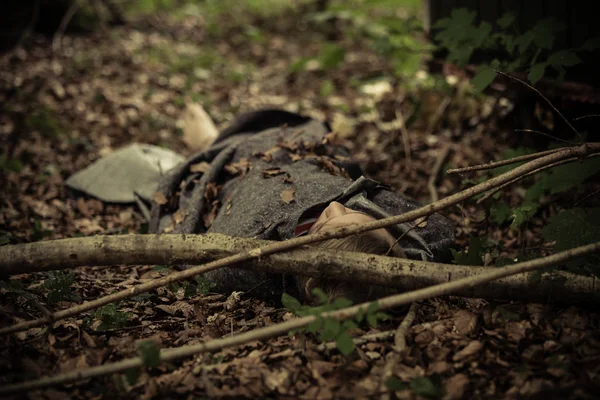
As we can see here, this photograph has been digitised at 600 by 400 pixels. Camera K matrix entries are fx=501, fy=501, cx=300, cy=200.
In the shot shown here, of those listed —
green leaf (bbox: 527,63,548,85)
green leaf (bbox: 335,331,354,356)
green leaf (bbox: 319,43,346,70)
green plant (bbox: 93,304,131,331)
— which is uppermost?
green leaf (bbox: 527,63,548,85)

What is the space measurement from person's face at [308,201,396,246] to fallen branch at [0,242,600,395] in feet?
1.52

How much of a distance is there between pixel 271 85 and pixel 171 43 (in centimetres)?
217

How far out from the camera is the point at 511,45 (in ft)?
11.1

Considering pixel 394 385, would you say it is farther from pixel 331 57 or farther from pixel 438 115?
pixel 331 57

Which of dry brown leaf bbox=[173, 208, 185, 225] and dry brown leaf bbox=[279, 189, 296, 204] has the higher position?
dry brown leaf bbox=[279, 189, 296, 204]

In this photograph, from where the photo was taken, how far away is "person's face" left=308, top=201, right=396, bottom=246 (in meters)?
2.53

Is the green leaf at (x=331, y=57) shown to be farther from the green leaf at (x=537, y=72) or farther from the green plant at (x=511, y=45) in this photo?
the green leaf at (x=537, y=72)

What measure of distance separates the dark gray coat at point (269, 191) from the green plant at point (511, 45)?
1042 millimetres

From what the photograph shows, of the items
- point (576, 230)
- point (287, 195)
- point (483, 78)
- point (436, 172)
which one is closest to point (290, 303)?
point (287, 195)

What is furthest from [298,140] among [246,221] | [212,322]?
[212,322]

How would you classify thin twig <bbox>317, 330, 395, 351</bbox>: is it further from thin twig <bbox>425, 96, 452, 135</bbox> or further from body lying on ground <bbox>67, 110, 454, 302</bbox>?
thin twig <bbox>425, 96, 452, 135</bbox>

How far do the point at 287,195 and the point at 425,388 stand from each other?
4.63 feet

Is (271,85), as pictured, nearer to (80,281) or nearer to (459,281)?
(80,281)

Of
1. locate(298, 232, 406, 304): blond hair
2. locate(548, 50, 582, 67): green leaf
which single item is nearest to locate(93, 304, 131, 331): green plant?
locate(298, 232, 406, 304): blond hair
